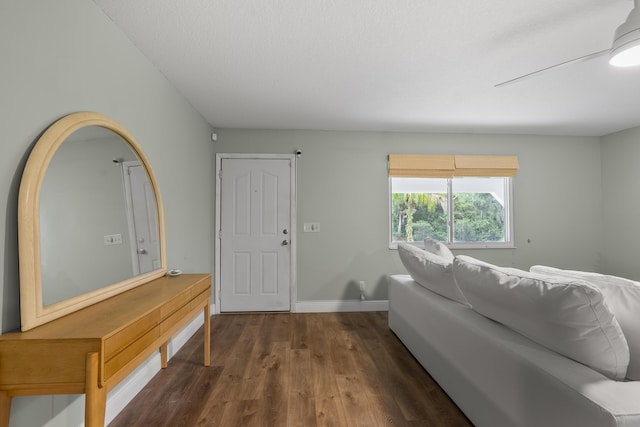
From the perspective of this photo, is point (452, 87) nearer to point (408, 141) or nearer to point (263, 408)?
point (408, 141)

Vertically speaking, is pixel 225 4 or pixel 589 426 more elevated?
pixel 225 4

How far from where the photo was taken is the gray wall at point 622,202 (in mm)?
3756

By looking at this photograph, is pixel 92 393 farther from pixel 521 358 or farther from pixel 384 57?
pixel 384 57

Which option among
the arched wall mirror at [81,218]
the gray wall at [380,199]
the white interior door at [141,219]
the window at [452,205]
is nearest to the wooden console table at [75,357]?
the arched wall mirror at [81,218]

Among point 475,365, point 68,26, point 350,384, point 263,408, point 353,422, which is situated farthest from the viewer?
point 350,384

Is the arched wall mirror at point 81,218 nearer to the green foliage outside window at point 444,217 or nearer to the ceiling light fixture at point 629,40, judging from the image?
the ceiling light fixture at point 629,40

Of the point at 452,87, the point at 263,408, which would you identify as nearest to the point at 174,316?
the point at 263,408

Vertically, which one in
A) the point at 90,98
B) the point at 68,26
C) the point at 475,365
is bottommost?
the point at 475,365

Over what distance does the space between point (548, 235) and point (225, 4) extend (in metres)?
4.66

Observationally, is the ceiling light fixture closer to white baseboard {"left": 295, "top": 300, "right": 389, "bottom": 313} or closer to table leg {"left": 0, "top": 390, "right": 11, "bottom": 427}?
table leg {"left": 0, "top": 390, "right": 11, "bottom": 427}

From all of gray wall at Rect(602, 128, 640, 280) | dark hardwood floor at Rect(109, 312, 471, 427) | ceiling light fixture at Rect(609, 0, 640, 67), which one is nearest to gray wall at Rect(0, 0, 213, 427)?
dark hardwood floor at Rect(109, 312, 471, 427)

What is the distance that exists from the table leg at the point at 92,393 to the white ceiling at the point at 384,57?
5.86 feet

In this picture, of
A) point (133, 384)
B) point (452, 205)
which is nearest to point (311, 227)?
point (452, 205)

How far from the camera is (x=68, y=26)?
56.9 inches
